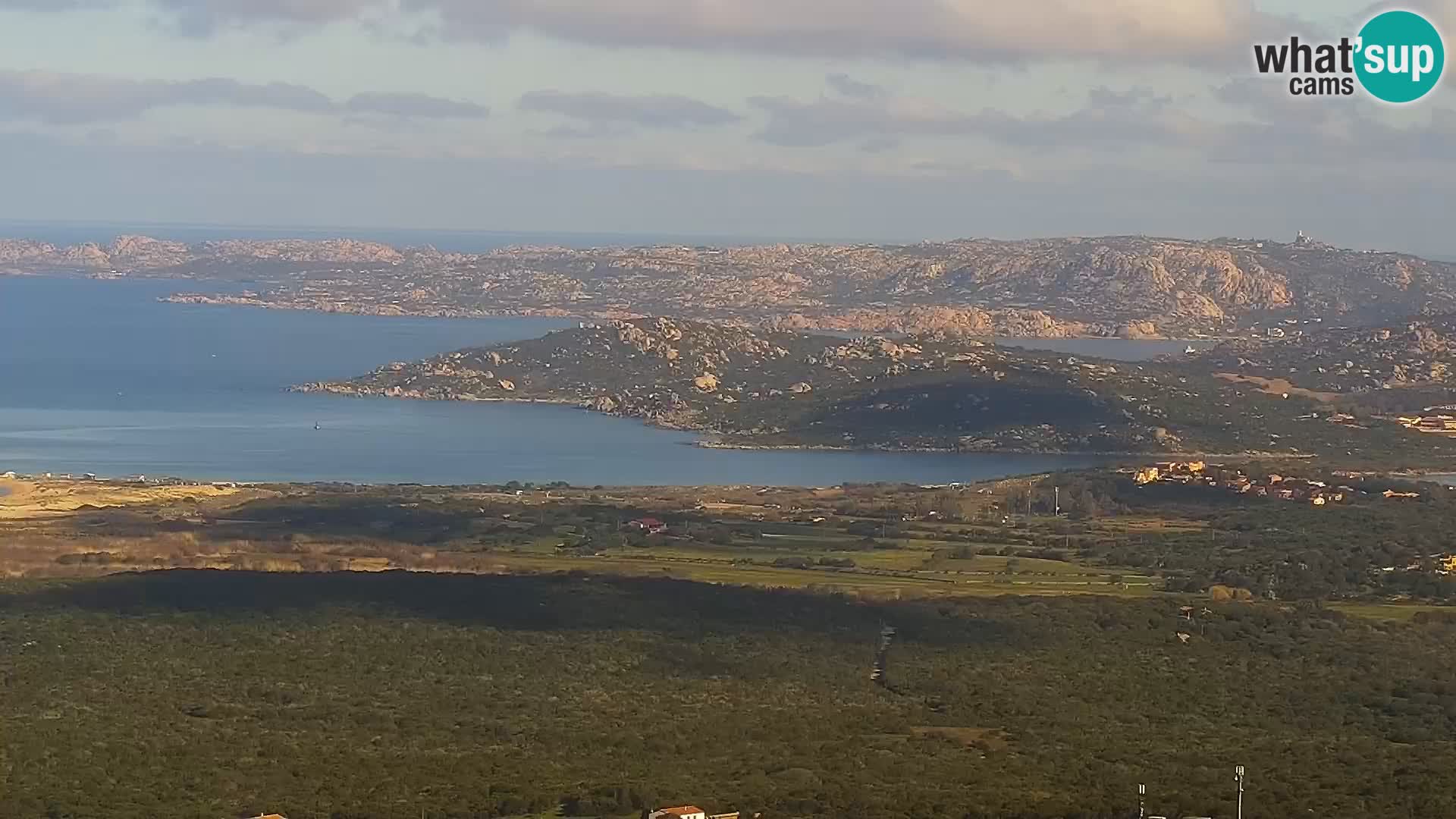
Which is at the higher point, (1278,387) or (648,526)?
(1278,387)

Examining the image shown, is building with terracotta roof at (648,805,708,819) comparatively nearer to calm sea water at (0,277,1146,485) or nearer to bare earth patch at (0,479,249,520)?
A: bare earth patch at (0,479,249,520)

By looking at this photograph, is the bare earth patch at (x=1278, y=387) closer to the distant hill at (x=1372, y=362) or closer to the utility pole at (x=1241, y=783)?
the distant hill at (x=1372, y=362)

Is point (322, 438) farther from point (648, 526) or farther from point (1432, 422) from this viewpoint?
point (1432, 422)

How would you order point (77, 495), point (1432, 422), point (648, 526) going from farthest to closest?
point (1432, 422) → point (77, 495) → point (648, 526)

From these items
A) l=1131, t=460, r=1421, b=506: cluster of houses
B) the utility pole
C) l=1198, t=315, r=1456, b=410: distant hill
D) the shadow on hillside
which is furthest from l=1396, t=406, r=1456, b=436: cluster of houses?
the utility pole

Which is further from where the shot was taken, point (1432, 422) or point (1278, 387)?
point (1278, 387)

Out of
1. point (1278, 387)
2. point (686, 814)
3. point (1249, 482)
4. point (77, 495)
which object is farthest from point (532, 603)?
point (1278, 387)

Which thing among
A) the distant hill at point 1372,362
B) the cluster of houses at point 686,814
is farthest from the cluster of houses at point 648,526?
the distant hill at point 1372,362
